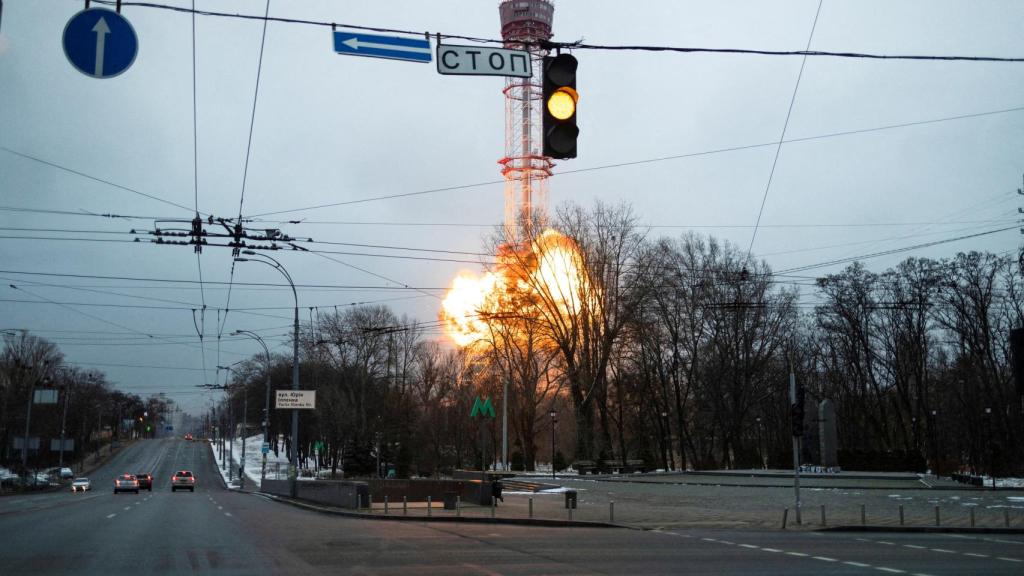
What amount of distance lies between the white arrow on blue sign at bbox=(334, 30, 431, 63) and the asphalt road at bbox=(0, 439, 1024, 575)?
763 centimetres

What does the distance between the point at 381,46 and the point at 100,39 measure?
3176 mm

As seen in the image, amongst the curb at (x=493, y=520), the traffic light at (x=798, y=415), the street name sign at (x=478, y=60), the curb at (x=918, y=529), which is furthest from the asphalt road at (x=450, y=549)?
the street name sign at (x=478, y=60)

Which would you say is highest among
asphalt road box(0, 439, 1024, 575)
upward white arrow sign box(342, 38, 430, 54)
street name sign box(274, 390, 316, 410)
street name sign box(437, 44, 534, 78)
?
upward white arrow sign box(342, 38, 430, 54)

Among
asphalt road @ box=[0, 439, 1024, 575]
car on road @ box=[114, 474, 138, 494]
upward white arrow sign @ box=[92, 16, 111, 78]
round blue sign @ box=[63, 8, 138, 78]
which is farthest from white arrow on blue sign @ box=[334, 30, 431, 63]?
car on road @ box=[114, 474, 138, 494]

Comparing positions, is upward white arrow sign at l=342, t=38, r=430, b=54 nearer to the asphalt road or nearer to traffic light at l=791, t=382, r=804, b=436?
the asphalt road

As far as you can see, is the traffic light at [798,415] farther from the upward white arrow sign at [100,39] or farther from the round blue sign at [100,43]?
the upward white arrow sign at [100,39]

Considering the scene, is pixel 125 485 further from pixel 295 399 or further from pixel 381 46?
pixel 381 46

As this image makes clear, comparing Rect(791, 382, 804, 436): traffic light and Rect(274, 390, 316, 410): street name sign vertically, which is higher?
Rect(274, 390, 316, 410): street name sign

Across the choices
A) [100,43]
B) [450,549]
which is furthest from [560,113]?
[450,549]

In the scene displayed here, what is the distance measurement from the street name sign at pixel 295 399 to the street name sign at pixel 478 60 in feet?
104

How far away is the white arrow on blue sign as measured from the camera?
9844mm

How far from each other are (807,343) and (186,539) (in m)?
68.4

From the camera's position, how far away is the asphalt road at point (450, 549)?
537 inches

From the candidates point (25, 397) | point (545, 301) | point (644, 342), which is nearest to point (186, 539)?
point (545, 301)
